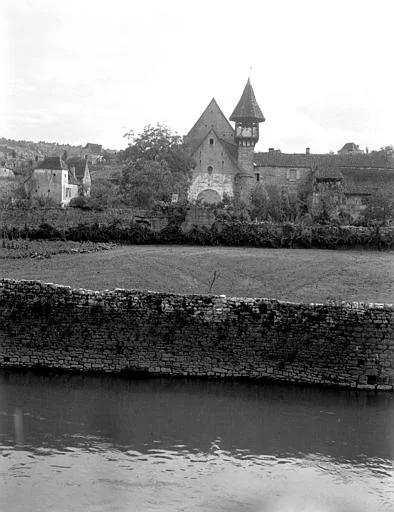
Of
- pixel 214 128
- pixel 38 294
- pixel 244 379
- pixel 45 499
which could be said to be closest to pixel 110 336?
pixel 38 294

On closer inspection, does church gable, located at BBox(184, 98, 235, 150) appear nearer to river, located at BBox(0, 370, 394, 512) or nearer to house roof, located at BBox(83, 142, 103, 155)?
river, located at BBox(0, 370, 394, 512)

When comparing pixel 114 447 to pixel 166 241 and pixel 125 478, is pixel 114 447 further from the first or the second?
pixel 166 241

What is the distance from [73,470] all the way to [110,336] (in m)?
6.02

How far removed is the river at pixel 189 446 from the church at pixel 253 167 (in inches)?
1503

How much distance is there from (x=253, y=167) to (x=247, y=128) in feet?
11.2

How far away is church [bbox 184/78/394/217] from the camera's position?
2254 inches

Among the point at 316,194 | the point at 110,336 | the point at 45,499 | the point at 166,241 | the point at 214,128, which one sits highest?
the point at 214,128

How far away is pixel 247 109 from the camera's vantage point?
60.7 meters

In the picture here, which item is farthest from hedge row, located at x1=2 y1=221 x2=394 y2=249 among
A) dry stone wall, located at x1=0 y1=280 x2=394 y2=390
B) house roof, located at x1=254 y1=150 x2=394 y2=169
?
house roof, located at x1=254 y1=150 x2=394 y2=169

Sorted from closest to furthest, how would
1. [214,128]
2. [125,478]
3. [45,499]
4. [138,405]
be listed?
[45,499] → [125,478] → [138,405] → [214,128]

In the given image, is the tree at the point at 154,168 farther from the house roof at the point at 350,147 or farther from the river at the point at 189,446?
the house roof at the point at 350,147

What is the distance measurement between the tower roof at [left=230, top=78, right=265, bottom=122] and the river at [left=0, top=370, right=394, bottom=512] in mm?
46045

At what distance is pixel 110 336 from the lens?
1770 centimetres

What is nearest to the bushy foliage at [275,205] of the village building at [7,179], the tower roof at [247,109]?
the tower roof at [247,109]
